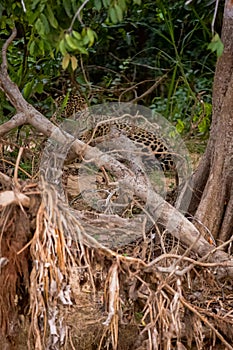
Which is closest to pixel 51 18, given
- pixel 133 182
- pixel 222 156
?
pixel 133 182

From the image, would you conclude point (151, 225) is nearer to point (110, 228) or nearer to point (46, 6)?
point (110, 228)

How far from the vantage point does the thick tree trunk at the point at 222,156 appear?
2832 millimetres

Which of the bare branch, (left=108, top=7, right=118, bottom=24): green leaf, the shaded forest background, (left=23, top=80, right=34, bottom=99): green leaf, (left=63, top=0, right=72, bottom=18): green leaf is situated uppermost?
(left=63, top=0, right=72, bottom=18): green leaf

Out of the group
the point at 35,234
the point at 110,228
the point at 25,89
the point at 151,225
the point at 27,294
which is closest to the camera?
the point at 35,234

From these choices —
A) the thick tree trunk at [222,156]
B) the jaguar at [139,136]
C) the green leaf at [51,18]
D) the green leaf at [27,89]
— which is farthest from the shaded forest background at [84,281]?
the green leaf at [27,89]

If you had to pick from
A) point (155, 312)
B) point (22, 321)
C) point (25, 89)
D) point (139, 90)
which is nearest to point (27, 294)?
point (22, 321)

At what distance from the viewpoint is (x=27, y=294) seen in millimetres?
2033

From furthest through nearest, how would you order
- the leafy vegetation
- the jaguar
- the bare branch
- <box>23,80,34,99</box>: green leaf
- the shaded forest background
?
<box>23,80,34,99</box>: green leaf
the jaguar
the bare branch
the leafy vegetation
the shaded forest background

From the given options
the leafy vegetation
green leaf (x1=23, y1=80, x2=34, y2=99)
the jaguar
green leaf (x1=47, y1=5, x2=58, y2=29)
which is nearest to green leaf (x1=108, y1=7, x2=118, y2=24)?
the leafy vegetation

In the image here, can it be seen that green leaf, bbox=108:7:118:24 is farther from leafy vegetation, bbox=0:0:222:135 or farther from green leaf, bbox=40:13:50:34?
green leaf, bbox=40:13:50:34

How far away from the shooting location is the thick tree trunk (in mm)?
2832

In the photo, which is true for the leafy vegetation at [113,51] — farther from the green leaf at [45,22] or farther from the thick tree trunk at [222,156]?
the thick tree trunk at [222,156]

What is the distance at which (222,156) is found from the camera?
2869 millimetres

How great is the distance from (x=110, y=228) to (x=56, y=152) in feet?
2.05
